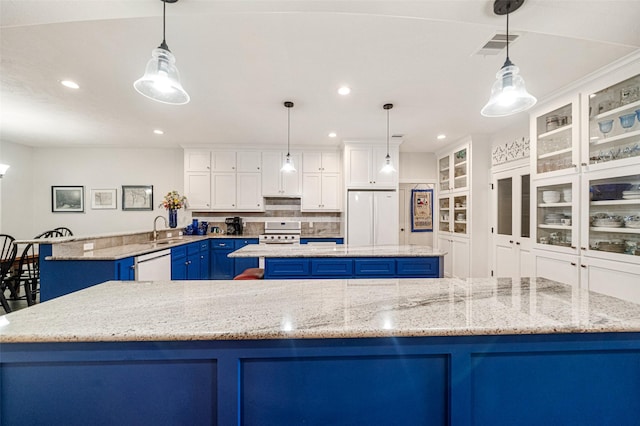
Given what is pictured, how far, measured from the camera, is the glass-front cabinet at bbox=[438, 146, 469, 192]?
15.1ft

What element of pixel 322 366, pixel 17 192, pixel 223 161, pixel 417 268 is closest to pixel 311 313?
pixel 322 366

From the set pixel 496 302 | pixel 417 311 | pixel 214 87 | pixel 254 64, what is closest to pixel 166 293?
pixel 417 311

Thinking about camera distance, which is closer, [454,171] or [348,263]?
[348,263]

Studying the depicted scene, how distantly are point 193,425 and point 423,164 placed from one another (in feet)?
18.4

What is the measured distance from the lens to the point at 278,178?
5160 millimetres

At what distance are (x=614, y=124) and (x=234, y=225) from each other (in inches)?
206

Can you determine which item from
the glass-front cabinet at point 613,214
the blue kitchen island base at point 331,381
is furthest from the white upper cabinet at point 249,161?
the glass-front cabinet at point 613,214

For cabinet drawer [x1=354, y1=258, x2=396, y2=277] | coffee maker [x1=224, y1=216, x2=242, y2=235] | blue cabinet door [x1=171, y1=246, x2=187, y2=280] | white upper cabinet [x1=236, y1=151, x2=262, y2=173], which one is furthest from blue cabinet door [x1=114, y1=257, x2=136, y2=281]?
white upper cabinet [x1=236, y1=151, x2=262, y2=173]

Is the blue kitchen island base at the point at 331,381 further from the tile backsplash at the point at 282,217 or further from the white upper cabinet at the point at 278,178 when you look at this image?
the tile backsplash at the point at 282,217

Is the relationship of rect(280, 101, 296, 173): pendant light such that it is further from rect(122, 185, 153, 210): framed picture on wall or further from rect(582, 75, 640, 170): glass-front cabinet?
rect(122, 185, 153, 210): framed picture on wall

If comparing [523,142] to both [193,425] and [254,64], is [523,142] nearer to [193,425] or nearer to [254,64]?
[254,64]

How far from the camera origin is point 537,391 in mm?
963

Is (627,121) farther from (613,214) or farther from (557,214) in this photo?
(557,214)

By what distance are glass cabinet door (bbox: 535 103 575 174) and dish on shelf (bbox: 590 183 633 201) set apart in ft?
0.89
